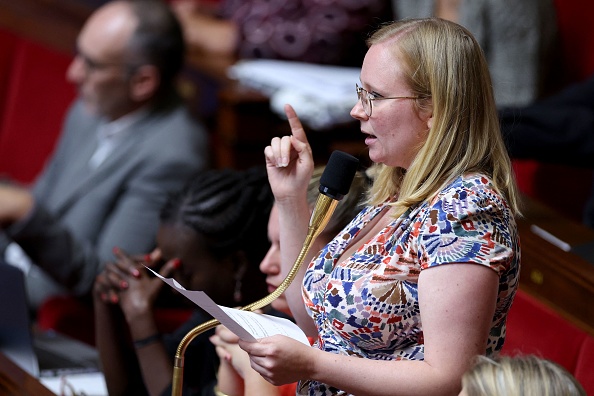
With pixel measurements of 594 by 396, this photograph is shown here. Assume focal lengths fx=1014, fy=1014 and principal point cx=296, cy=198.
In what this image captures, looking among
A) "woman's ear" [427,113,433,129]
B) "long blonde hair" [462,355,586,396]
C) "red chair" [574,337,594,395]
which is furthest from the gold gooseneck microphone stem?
"red chair" [574,337,594,395]

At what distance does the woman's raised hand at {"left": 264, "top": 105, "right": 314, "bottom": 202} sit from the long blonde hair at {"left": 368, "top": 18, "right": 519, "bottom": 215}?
0.44ft

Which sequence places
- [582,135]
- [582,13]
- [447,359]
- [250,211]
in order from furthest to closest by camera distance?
[582,13], [582,135], [250,211], [447,359]

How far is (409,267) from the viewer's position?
35.4 inches

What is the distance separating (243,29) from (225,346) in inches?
53.3

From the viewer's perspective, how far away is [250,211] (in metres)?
1.43

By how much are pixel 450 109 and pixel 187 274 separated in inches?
24.0

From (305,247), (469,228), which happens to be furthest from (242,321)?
(469,228)

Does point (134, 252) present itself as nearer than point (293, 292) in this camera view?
No

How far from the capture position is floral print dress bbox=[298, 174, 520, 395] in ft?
2.84

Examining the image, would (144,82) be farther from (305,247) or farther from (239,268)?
(305,247)

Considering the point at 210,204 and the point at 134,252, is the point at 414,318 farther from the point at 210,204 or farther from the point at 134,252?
the point at 134,252

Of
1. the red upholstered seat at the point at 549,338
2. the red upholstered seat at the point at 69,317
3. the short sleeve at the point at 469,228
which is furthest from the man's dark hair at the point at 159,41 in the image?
the short sleeve at the point at 469,228

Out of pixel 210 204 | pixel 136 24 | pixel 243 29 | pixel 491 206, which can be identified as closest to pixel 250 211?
pixel 210 204

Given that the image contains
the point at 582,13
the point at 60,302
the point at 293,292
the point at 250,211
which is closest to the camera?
the point at 293,292
